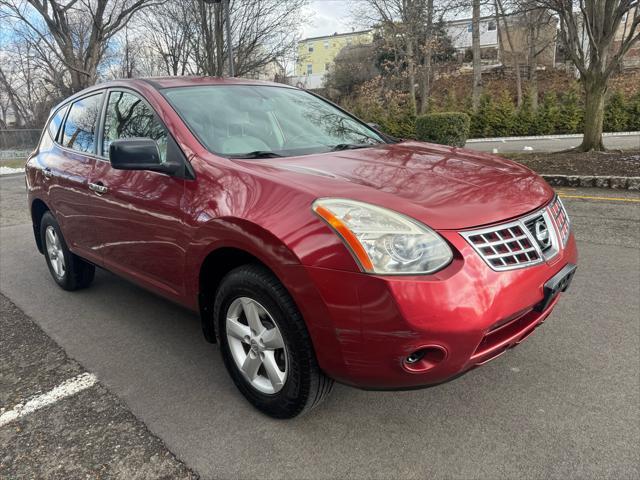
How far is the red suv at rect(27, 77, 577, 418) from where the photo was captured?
1811mm

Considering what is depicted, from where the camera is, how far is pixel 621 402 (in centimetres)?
238

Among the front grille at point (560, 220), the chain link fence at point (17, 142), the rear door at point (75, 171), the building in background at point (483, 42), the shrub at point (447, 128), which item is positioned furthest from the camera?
the building in background at point (483, 42)

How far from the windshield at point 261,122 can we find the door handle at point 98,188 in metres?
0.78

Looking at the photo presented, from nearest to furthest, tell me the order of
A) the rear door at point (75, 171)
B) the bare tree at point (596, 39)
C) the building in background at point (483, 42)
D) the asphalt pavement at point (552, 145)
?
the rear door at point (75, 171), the bare tree at point (596, 39), the asphalt pavement at point (552, 145), the building in background at point (483, 42)

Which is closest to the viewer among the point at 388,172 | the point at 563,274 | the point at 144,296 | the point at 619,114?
the point at 563,274

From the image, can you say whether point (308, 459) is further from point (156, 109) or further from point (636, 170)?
point (636, 170)

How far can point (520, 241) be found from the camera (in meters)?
2.01

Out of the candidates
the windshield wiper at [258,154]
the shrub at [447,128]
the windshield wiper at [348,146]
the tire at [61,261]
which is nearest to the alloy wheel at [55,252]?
the tire at [61,261]

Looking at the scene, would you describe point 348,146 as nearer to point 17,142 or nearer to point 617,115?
point 617,115

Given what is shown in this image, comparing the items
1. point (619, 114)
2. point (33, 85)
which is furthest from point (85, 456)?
point (33, 85)

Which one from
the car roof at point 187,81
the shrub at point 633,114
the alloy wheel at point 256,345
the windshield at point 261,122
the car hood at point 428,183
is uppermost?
the shrub at point 633,114

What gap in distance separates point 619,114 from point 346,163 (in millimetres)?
22623

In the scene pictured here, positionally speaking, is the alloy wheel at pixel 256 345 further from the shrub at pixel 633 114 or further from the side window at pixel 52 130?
the shrub at pixel 633 114

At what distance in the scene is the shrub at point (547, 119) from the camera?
21.2 m
